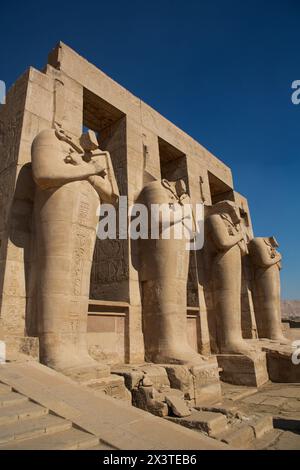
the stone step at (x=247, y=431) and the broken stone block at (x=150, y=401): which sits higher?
the broken stone block at (x=150, y=401)

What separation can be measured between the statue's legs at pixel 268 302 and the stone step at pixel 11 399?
26.1 feet

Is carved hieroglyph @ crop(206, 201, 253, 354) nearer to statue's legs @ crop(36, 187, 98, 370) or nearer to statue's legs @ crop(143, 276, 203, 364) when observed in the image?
statue's legs @ crop(143, 276, 203, 364)

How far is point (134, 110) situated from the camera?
8047 millimetres

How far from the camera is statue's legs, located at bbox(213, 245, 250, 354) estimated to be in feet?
25.0

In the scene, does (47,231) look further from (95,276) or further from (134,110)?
(134,110)

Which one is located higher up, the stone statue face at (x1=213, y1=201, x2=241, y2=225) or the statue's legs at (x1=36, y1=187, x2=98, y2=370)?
the stone statue face at (x1=213, y1=201, x2=241, y2=225)

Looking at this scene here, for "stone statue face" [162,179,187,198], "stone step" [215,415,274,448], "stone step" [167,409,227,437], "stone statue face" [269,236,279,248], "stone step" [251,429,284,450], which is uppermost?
"stone statue face" [162,179,187,198]

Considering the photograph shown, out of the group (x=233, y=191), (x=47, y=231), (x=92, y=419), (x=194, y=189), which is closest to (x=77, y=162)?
(x=47, y=231)

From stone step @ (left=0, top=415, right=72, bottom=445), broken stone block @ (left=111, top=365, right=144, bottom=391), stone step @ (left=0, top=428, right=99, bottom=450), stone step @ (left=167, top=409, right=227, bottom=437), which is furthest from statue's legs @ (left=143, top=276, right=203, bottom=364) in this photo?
stone step @ (left=0, top=428, right=99, bottom=450)

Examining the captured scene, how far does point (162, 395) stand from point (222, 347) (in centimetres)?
372

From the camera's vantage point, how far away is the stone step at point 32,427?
6.91ft

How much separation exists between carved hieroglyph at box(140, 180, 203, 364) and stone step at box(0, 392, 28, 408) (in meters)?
3.32

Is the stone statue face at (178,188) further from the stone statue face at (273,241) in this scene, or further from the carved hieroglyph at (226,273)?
the stone statue face at (273,241)

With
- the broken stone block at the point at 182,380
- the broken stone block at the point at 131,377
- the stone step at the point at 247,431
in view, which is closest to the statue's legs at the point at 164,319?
the broken stone block at the point at 182,380
